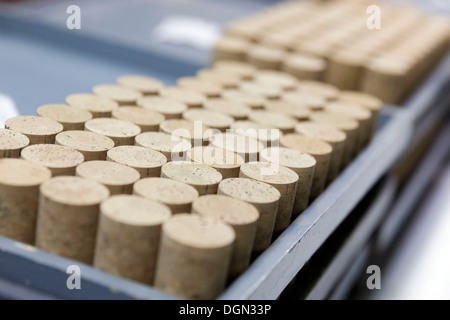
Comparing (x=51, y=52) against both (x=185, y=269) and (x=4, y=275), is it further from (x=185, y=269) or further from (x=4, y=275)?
(x=185, y=269)

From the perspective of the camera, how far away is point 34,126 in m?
1.68

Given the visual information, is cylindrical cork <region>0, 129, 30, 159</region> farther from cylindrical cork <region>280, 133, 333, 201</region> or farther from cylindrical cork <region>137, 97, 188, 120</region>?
cylindrical cork <region>280, 133, 333, 201</region>

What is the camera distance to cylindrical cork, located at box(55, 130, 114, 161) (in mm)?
1595

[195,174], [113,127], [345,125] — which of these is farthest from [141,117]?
[345,125]

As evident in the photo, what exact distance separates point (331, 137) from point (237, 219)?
2.62 ft

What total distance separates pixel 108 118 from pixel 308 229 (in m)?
0.73

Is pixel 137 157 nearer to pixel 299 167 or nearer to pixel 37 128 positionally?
pixel 37 128

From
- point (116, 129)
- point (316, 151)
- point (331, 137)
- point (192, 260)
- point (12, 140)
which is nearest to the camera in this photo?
point (192, 260)

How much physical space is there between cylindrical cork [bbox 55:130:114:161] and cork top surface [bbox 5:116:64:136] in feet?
0.13

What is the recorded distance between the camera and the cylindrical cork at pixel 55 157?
147cm

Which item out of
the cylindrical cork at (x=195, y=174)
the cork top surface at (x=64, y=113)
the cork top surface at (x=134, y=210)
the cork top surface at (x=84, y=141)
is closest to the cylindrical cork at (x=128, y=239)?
the cork top surface at (x=134, y=210)

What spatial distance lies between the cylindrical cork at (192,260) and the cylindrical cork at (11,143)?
1.66ft

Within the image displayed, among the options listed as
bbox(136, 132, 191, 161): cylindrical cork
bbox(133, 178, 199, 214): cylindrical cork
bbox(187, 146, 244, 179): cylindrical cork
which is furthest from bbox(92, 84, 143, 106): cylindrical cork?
bbox(133, 178, 199, 214): cylindrical cork
